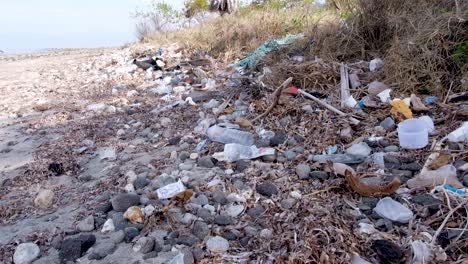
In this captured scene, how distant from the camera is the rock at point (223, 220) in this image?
1.63m

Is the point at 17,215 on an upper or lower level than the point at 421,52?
lower

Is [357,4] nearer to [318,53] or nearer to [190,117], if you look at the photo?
[318,53]

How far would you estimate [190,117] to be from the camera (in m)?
3.22

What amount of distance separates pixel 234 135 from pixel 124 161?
0.77 metres

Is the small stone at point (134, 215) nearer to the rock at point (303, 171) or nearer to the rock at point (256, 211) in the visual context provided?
the rock at point (256, 211)

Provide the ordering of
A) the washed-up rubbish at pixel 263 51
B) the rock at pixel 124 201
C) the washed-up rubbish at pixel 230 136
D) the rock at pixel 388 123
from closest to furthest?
the rock at pixel 124 201 → the rock at pixel 388 123 → the washed-up rubbish at pixel 230 136 → the washed-up rubbish at pixel 263 51

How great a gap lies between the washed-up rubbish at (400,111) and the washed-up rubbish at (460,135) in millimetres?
337

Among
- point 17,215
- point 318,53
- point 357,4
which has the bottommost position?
point 17,215

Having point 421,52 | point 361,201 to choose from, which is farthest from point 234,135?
point 421,52

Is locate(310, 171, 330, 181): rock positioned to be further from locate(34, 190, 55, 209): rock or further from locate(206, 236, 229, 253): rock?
locate(34, 190, 55, 209): rock

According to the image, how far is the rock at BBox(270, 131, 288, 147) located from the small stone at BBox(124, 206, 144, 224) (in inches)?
39.3

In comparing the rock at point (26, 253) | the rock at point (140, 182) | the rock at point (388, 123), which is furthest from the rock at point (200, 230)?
the rock at point (388, 123)

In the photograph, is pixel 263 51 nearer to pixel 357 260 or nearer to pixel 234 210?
pixel 234 210

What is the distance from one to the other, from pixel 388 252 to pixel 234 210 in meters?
0.68
